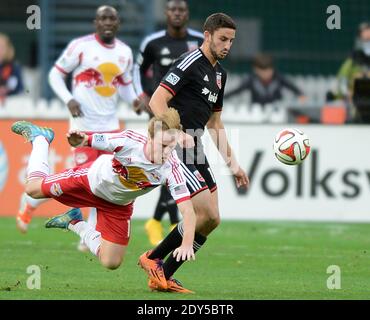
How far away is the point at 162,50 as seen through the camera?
42.7 feet

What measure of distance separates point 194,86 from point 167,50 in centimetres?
321

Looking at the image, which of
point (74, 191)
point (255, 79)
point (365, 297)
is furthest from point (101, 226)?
point (255, 79)

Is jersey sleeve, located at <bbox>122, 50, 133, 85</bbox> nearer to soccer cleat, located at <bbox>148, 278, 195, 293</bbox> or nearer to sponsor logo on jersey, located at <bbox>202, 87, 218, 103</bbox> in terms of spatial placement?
sponsor logo on jersey, located at <bbox>202, 87, 218, 103</bbox>

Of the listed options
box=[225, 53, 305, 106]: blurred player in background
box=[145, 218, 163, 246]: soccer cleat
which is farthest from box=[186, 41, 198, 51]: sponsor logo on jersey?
box=[225, 53, 305, 106]: blurred player in background

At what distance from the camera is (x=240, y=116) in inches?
680

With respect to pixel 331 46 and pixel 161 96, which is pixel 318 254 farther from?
pixel 331 46

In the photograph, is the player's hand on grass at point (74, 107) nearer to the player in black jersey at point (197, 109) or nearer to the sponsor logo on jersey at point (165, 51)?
the sponsor logo on jersey at point (165, 51)

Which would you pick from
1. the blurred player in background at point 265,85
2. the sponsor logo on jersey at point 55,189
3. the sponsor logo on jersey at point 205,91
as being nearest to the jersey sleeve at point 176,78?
the sponsor logo on jersey at point 205,91

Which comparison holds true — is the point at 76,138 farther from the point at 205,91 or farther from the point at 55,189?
the point at 205,91

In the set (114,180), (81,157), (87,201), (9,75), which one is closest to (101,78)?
(81,157)

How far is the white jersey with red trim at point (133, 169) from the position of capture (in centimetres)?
895

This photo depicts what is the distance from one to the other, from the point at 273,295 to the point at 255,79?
10.5 metres

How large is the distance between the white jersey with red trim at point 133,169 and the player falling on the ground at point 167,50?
142 inches

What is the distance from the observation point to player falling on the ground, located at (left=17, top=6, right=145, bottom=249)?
12531 millimetres
